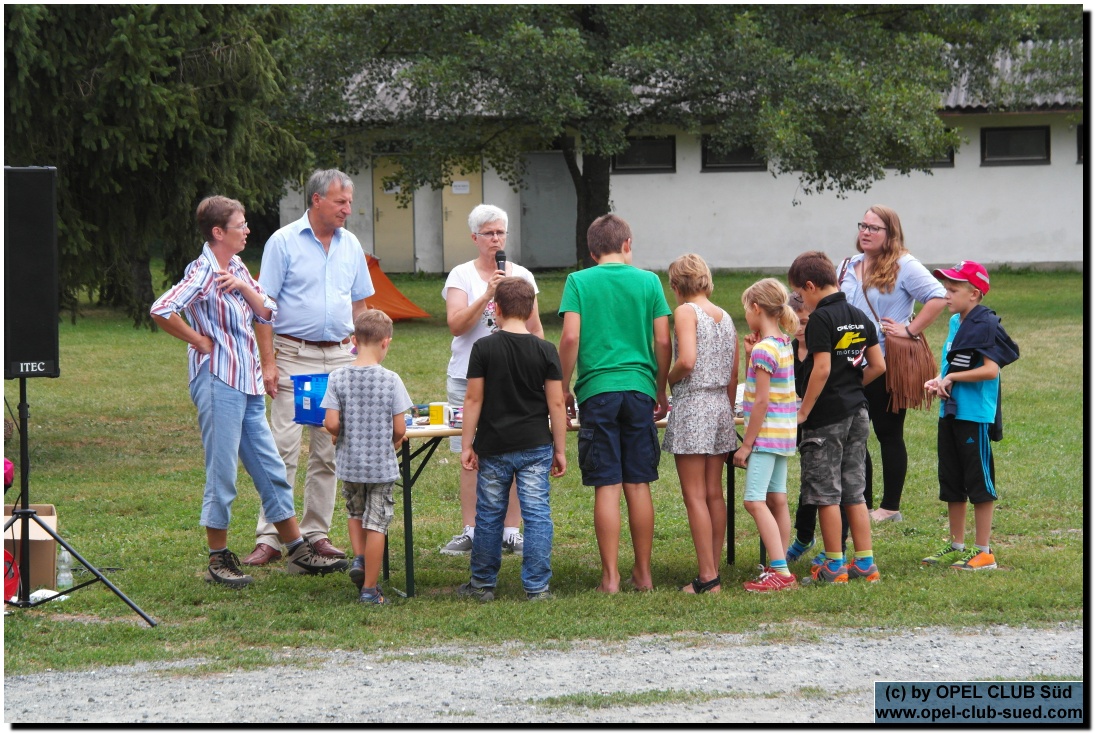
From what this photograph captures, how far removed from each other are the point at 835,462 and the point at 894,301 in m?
1.38

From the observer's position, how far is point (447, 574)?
6633 mm

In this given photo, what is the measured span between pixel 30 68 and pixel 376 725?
692 centimetres

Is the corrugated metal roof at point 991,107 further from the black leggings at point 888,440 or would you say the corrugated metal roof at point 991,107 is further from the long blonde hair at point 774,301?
the long blonde hair at point 774,301

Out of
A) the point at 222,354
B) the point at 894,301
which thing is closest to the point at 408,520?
the point at 222,354

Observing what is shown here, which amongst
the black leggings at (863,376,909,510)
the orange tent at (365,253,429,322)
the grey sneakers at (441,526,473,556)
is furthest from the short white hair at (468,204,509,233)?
the orange tent at (365,253,429,322)

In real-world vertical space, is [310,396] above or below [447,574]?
above

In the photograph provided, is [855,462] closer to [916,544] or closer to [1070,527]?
[916,544]

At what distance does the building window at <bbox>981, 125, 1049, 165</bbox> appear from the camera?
28719 millimetres

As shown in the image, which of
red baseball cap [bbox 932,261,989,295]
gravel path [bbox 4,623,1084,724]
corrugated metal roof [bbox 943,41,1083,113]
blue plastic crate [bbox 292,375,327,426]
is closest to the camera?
gravel path [bbox 4,623,1084,724]

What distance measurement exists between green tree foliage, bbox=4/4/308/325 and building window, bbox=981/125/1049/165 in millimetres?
21499

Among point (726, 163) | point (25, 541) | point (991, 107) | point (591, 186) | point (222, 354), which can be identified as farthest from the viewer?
point (726, 163)

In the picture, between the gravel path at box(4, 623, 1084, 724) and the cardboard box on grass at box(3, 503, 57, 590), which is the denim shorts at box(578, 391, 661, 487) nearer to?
the gravel path at box(4, 623, 1084, 724)

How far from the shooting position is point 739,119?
18.7 metres

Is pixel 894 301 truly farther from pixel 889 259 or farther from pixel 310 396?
pixel 310 396
